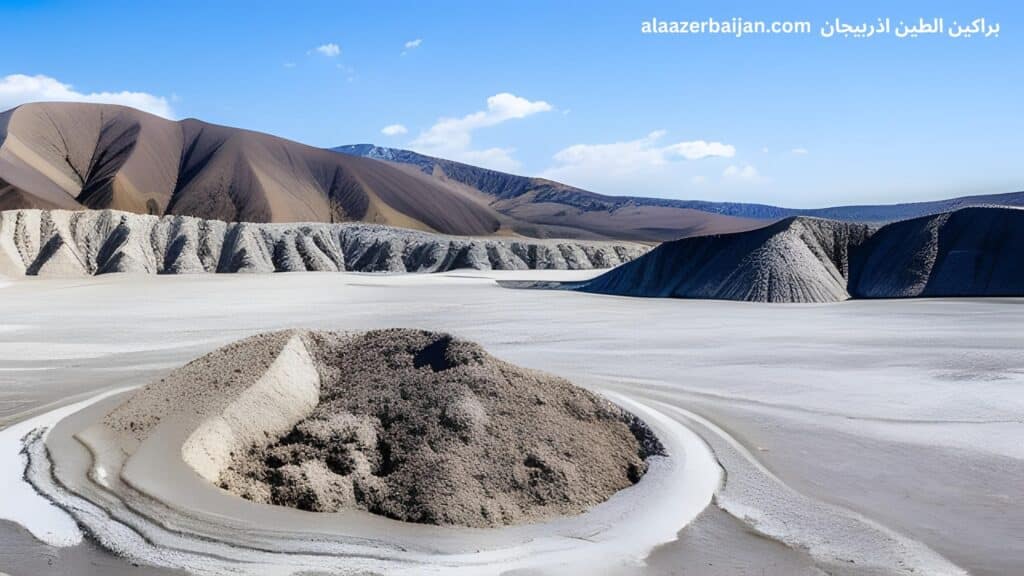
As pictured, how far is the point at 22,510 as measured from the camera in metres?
6.94

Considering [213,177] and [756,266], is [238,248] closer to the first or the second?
[213,177]

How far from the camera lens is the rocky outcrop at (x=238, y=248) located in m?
62.2

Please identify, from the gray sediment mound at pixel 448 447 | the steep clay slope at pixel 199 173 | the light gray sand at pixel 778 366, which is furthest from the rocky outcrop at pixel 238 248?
the gray sediment mound at pixel 448 447

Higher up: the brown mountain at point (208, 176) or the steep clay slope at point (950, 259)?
the brown mountain at point (208, 176)

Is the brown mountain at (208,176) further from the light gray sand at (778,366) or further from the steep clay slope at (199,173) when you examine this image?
the light gray sand at (778,366)

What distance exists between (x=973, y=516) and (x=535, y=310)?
23.4 meters

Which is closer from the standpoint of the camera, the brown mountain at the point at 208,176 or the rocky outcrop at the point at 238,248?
the rocky outcrop at the point at 238,248

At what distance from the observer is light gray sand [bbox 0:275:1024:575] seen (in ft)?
25.4

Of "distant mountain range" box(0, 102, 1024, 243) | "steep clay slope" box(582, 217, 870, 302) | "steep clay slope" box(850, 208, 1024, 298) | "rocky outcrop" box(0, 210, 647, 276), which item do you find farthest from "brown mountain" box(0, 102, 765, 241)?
"steep clay slope" box(850, 208, 1024, 298)

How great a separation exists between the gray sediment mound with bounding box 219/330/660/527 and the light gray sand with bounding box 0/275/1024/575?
1.60 meters

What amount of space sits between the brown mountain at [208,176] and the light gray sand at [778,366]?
77852mm

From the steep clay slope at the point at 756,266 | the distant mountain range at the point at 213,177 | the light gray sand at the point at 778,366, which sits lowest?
the light gray sand at the point at 778,366

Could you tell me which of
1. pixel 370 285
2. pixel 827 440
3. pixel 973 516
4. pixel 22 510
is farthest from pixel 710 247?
pixel 22 510

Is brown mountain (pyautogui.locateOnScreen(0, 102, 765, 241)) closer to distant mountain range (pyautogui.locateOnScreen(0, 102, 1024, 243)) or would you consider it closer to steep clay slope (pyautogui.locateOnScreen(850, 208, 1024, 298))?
distant mountain range (pyautogui.locateOnScreen(0, 102, 1024, 243))
